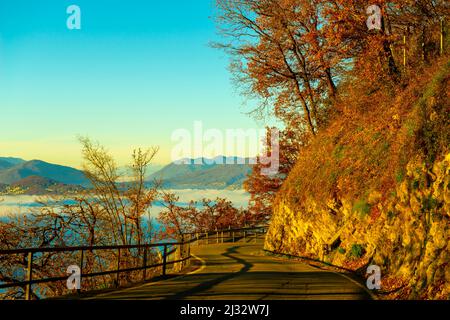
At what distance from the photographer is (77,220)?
27.3 m

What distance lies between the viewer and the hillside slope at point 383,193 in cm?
1292

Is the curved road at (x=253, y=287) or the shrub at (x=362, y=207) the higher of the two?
the shrub at (x=362, y=207)

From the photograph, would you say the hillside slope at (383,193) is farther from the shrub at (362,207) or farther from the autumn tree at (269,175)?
the autumn tree at (269,175)

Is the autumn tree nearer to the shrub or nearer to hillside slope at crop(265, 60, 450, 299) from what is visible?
hillside slope at crop(265, 60, 450, 299)

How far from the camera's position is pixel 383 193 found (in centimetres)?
1858

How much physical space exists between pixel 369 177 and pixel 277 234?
972 cm

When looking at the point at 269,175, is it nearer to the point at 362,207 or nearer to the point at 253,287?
the point at 362,207

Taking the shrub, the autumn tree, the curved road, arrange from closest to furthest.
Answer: the curved road
the shrub
the autumn tree

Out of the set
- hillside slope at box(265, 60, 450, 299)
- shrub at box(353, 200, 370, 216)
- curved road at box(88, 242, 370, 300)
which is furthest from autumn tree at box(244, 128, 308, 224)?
curved road at box(88, 242, 370, 300)

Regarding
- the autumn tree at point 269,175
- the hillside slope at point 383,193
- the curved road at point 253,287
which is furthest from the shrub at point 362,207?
the autumn tree at point 269,175

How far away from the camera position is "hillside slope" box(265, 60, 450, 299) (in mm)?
12922

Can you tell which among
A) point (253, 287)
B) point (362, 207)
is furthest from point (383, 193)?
point (253, 287)

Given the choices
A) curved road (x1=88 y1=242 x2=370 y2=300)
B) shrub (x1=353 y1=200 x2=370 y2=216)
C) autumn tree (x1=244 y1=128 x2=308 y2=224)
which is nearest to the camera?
curved road (x1=88 y1=242 x2=370 y2=300)
